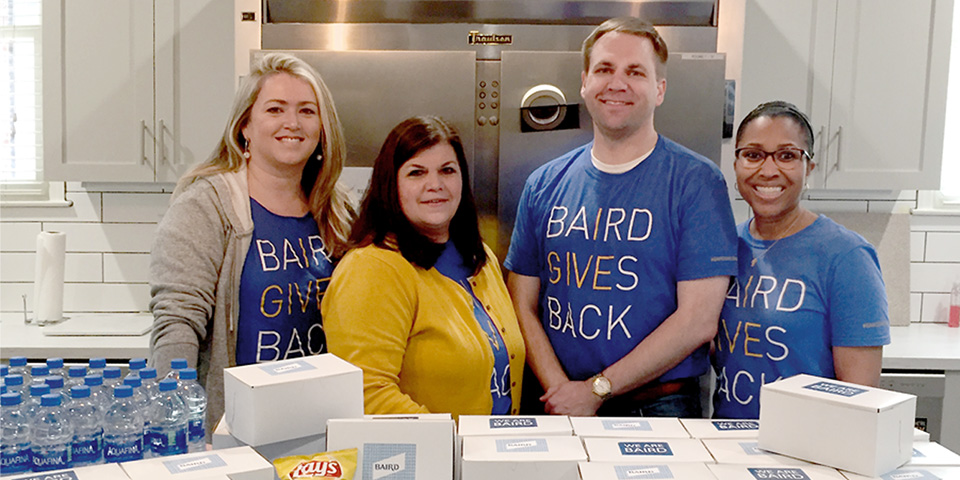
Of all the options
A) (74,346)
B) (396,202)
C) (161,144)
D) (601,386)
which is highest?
(161,144)

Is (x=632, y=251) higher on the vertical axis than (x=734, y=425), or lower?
higher

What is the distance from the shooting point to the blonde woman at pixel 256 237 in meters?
1.77

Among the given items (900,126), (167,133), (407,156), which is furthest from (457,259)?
(900,126)

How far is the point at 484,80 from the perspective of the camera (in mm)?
2254

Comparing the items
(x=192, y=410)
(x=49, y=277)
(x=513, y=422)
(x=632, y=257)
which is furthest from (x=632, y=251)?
(x=49, y=277)

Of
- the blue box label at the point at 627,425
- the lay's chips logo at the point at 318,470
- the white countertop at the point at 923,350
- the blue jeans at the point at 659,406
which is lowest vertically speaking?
the white countertop at the point at 923,350

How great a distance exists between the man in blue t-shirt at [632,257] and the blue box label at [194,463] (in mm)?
992

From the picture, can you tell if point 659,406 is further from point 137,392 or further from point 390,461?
point 137,392

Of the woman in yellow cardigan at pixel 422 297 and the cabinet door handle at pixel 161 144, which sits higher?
the cabinet door handle at pixel 161 144

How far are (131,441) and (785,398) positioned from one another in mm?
1034

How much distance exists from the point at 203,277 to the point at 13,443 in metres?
0.67

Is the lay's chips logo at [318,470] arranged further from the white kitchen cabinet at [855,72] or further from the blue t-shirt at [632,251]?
the white kitchen cabinet at [855,72]

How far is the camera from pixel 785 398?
50.2 inches

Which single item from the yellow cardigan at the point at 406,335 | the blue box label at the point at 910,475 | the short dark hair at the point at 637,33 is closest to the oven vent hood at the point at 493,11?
the short dark hair at the point at 637,33
